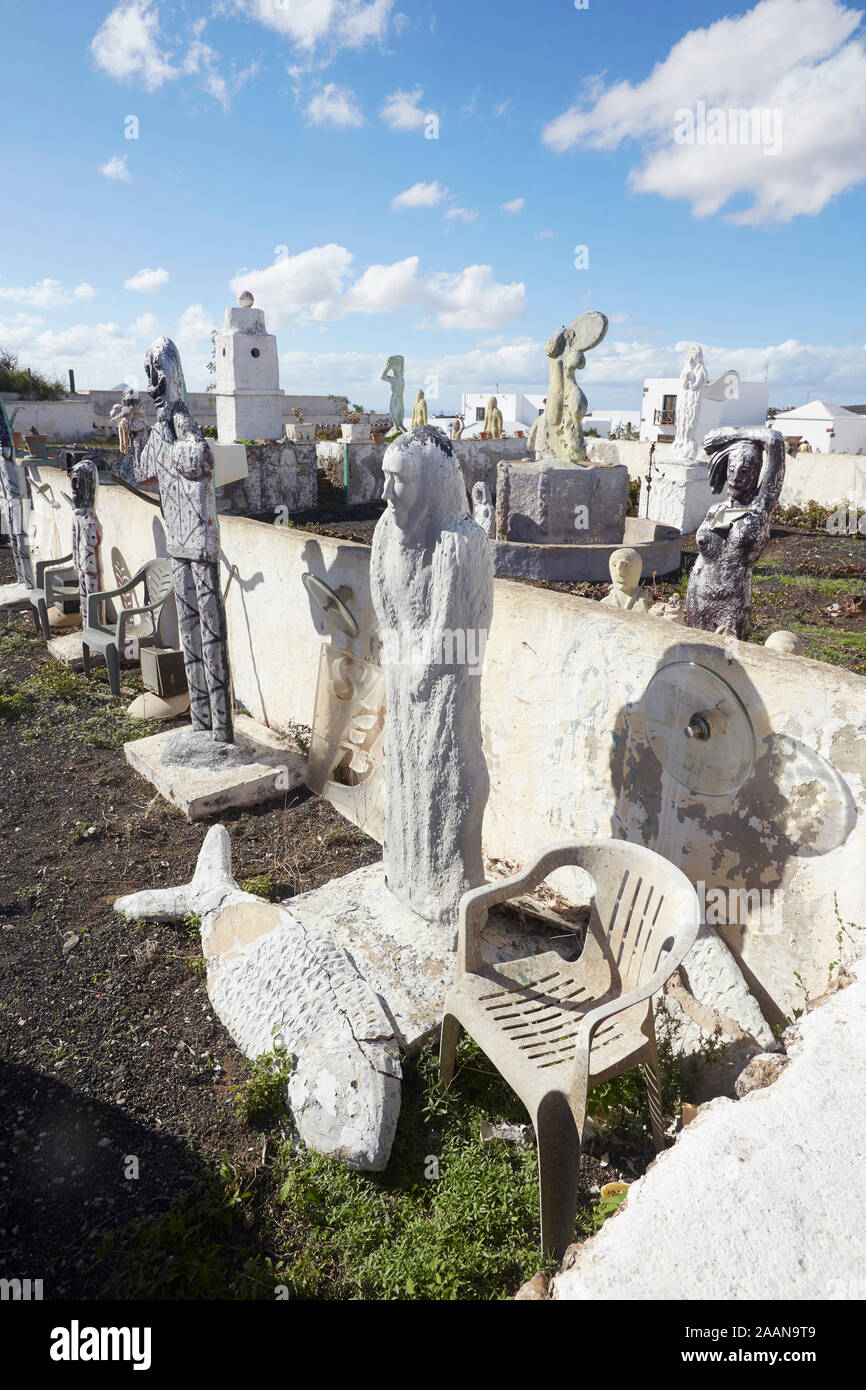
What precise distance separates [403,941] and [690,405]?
12.5 m

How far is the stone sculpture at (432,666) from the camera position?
301cm

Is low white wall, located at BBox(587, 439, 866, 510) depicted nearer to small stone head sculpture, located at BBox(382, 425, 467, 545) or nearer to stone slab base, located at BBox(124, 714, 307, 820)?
stone slab base, located at BBox(124, 714, 307, 820)

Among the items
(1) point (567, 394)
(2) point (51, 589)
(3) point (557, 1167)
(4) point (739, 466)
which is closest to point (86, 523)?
(2) point (51, 589)

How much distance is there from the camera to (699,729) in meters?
3.11

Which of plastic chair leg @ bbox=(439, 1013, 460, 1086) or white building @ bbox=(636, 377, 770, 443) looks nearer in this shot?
plastic chair leg @ bbox=(439, 1013, 460, 1086)

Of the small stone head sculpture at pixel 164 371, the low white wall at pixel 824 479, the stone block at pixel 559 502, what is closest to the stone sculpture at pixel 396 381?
the low white wall at pixel 824 479

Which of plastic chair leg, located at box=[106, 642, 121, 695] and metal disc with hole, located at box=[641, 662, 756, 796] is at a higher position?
metal disc with hole, located at box=[641, 662, 756, 796]

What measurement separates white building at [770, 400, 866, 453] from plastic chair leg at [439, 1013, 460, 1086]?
24.7 m

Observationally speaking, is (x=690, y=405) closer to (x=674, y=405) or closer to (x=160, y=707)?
(x=160, y=707)

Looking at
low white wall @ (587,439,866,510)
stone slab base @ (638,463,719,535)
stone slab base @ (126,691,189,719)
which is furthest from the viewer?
low white wall @ (587,439,866,510)

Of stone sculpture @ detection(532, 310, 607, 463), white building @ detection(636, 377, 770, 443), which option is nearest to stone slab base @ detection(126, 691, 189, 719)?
stone sculpture @ detection(532, 310, 607, 463)

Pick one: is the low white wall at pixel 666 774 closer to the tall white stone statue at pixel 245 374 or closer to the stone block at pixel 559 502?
the stone block at pixel 559 502

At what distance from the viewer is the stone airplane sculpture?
8.37ft
